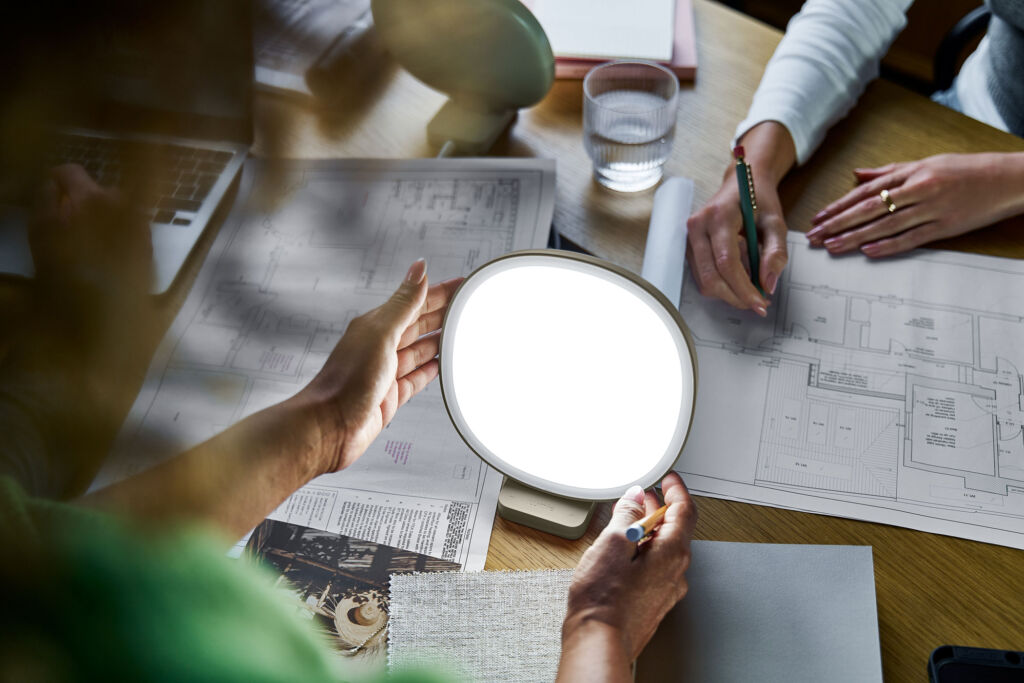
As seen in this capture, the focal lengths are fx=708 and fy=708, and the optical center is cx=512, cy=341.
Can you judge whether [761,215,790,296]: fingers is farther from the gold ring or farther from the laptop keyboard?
the laptop keyboard

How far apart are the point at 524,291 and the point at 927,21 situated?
134 centimetres

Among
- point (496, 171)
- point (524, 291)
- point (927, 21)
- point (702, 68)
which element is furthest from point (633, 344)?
point (927, 21)

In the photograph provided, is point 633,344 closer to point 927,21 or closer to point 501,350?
point 501,350

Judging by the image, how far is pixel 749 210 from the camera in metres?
0.48

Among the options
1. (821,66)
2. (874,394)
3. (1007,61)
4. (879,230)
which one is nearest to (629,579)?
(874,394)

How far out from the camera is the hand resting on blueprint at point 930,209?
0.53 m

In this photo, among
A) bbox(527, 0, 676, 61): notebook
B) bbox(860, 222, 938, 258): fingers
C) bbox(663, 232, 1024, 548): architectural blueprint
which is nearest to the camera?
bbox(663, 232, 1024, 548): architectural blueprint

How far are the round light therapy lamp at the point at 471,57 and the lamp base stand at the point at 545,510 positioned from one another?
333mm

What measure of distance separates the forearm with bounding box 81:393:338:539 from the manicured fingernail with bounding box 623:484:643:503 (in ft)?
0.56

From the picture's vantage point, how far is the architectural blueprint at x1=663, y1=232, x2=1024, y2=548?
1.37ft

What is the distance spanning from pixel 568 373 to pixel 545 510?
108mm

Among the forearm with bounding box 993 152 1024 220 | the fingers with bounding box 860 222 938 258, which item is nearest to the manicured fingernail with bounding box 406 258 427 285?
the fingers with bounding box 860 222 938 258

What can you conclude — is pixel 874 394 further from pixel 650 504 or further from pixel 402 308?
pixel 402 308

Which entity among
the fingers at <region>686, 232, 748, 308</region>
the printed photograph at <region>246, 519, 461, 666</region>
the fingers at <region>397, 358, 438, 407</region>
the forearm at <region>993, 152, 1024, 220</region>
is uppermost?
the forearm at <region>993, 152, 1024, 220</region>
